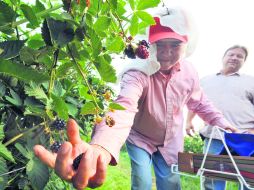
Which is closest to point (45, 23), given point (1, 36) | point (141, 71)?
point (1, 36)

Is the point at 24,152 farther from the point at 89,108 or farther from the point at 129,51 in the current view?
the point at 129,51

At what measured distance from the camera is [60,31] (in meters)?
0.79

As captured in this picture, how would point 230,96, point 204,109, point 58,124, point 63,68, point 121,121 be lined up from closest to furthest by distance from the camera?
point 63,68 → point 58,124 → point 121,121 → point 204,109 → point 230,96

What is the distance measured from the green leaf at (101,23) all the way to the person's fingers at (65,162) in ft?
0.92

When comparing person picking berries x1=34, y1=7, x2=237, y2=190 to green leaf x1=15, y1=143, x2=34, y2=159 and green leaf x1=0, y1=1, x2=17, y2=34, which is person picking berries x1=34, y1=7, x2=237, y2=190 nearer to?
green leaf x1=15, y1=143, x2=34, y2=159

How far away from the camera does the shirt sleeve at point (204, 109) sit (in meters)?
2.73

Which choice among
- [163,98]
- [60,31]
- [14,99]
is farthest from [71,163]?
[163,98]

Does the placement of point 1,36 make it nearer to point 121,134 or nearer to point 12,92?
point 12,92

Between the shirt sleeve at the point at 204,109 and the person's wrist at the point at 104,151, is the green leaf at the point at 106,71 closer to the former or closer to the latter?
the person's wrist at the point at 104,151

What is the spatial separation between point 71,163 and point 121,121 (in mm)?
713

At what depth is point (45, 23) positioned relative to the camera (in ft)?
2.61

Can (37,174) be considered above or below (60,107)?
below

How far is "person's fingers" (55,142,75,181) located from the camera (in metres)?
0.76

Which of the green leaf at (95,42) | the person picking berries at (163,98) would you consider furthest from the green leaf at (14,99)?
the person picking berries at (163,98)
